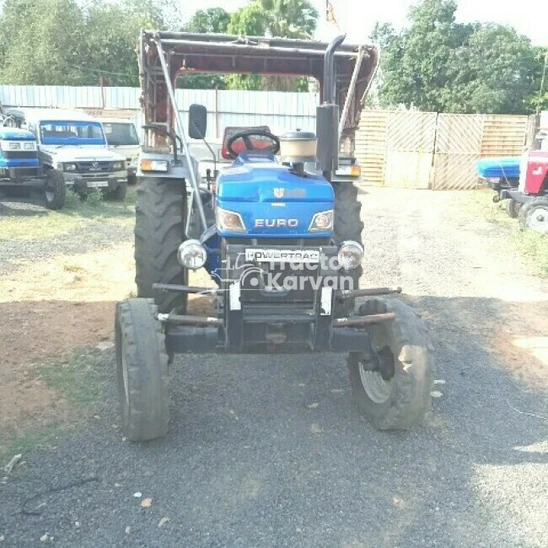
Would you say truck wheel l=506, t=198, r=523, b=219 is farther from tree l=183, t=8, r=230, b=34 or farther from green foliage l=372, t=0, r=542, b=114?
tree l=183, t=8, r=230, b=34

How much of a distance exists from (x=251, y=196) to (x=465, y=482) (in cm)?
204

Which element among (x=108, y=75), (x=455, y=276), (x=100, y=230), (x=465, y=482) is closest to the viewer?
(x=465, y=482)

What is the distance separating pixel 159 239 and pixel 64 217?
7234 millimetres

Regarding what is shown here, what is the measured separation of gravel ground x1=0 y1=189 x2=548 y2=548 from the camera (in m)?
3.11

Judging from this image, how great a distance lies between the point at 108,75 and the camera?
32688 millimetres

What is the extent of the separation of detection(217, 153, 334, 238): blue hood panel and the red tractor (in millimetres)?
8679

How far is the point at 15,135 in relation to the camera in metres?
12.4

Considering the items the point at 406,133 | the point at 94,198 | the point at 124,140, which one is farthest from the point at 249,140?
the point at 406,133

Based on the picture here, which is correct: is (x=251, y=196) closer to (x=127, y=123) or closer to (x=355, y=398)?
(x=355, y=398)

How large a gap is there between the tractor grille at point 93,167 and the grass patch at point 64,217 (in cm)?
42

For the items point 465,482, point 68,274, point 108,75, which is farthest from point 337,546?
point 108,75

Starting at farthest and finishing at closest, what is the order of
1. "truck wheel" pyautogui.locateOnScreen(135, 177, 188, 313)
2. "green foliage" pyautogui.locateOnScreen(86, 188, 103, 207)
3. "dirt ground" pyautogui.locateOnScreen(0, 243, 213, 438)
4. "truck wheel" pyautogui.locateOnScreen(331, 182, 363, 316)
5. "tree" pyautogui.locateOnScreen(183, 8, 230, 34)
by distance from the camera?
"tree" pyautogui.locateOnScreen(183, 8, 230, 34) < "green foliage" pyautogui.locateOnScreen(86, 188, 103, 207) < "truck wheel" pyautogui.locateOnScreen(331, 182, 363, 316) < "truck wheel" pyautogui.locateOnScreen(135, 177, 188, 313) < "dirt ground" pyautogui.locateOnScreen(0, 243, 213, 438)

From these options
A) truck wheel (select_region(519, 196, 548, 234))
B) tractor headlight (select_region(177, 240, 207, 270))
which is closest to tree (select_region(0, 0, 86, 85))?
truck wheel (select_region(519, 196, 548, 234))

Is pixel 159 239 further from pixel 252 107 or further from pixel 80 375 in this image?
pixel 252 107
